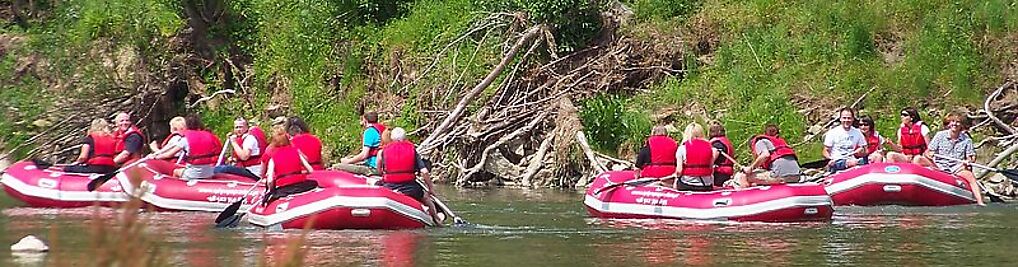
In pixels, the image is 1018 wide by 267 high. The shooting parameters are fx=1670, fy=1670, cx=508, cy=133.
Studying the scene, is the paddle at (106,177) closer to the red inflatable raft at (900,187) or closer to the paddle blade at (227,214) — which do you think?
the paddle blade at (227,214)

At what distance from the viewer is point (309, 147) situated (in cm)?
1558

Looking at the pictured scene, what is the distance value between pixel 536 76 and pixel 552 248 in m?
12.9

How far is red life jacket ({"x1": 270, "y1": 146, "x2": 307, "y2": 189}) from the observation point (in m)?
14.3

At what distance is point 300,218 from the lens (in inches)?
547

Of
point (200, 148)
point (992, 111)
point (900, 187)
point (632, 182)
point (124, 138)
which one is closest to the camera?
point (632, 182)

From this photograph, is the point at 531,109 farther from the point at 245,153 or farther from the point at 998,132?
the point at 245,153

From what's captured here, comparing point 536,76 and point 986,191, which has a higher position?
point 536,76

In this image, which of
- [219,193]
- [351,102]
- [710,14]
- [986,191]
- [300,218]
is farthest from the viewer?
[351,102]

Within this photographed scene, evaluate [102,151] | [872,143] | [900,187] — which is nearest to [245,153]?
[102,151]

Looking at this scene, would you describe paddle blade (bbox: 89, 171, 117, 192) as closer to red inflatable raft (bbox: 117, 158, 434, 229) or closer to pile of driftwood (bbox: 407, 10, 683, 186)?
red inflatable raft (bbox: 117, 158, 434, 229)

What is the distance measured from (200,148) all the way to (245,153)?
1.58 ft

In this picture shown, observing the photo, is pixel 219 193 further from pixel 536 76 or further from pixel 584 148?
pixel 536 76

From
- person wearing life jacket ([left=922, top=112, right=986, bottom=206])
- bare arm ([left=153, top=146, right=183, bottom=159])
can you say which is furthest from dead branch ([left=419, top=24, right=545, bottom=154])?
person wearing life jacket ([left=922, top=112, right=986, bottom=206])

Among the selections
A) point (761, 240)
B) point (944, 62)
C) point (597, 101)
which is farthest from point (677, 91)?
point (761, 240)
